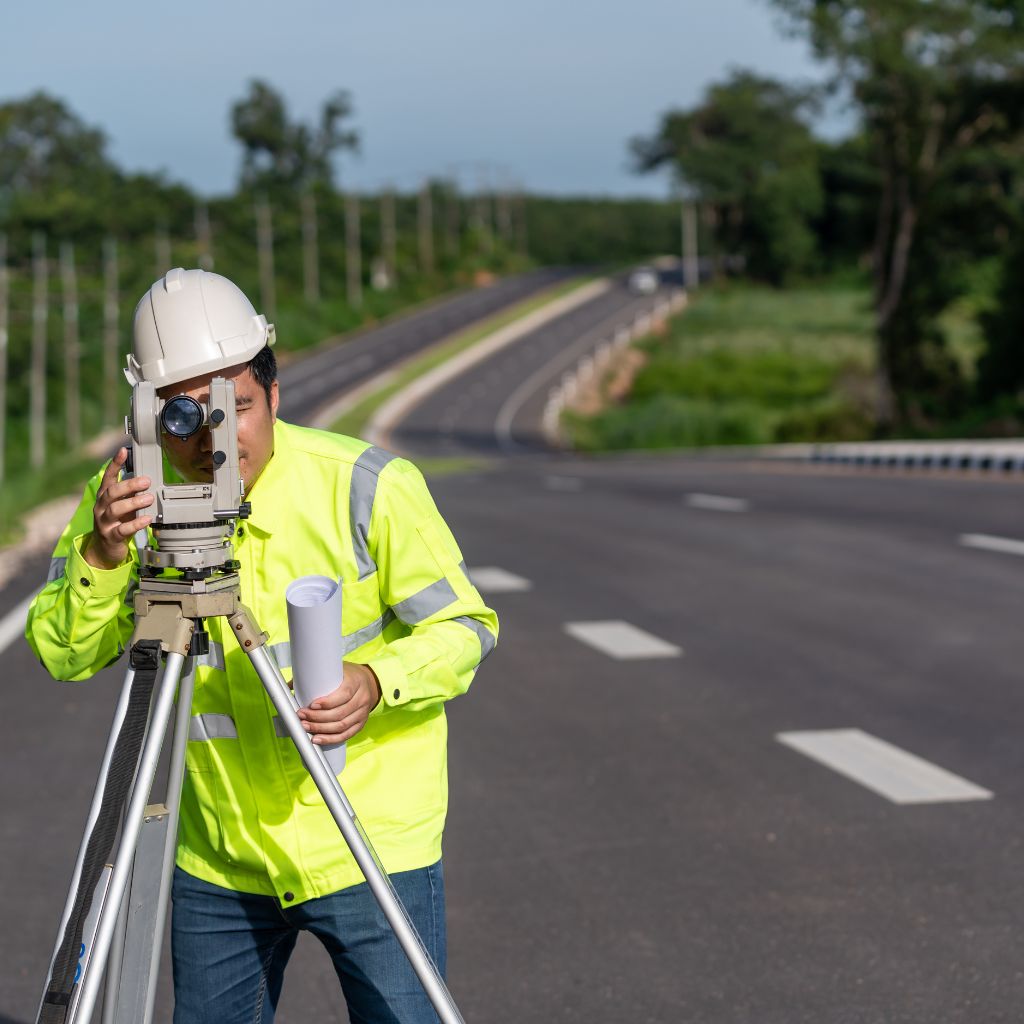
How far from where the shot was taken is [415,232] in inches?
4909

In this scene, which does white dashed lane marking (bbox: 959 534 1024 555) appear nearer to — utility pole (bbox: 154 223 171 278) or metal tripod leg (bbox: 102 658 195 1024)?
metal tripod leg (bbox: 102 658 195 1024)

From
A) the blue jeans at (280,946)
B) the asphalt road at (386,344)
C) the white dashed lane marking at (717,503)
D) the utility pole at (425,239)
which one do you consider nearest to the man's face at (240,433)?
the blue jeans at (280,946)

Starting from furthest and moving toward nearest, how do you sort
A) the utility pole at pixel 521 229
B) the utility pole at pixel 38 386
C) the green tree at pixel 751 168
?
the utility pole at pixel 521 229 → the green tree at pixel 751 168 → the utility pole at pixel 38 386

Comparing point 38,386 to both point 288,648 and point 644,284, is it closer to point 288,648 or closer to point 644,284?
point 644,284

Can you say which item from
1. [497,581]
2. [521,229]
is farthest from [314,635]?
[521,229]

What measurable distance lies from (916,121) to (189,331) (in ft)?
164

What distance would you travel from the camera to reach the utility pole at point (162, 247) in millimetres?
94100

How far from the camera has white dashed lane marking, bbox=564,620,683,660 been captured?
36.2 ft

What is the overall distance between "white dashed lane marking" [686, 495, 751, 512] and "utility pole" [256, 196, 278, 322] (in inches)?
3117

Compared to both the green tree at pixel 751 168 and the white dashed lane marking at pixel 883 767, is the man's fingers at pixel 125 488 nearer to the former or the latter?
the white dashed lane marking at pixel 883 767

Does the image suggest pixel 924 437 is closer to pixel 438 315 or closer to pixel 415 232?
pixel 438 315

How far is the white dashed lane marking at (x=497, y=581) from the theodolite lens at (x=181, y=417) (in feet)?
36.7

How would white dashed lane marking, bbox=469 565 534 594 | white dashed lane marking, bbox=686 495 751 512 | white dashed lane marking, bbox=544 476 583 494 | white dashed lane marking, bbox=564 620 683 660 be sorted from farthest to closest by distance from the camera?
white dashed lane marking, bbox=544 476 583 494 < white dashed lane marking, bbox=686 495 751 512 < white dashed lane marking, bbox=469 565 534 594 < white dashed lane marking, bbox=564 620 683 660

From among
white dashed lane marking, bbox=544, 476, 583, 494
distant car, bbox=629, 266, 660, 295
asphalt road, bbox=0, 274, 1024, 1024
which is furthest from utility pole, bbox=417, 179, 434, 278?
asphalt road, bbox=0, 274, 1024, 1024
